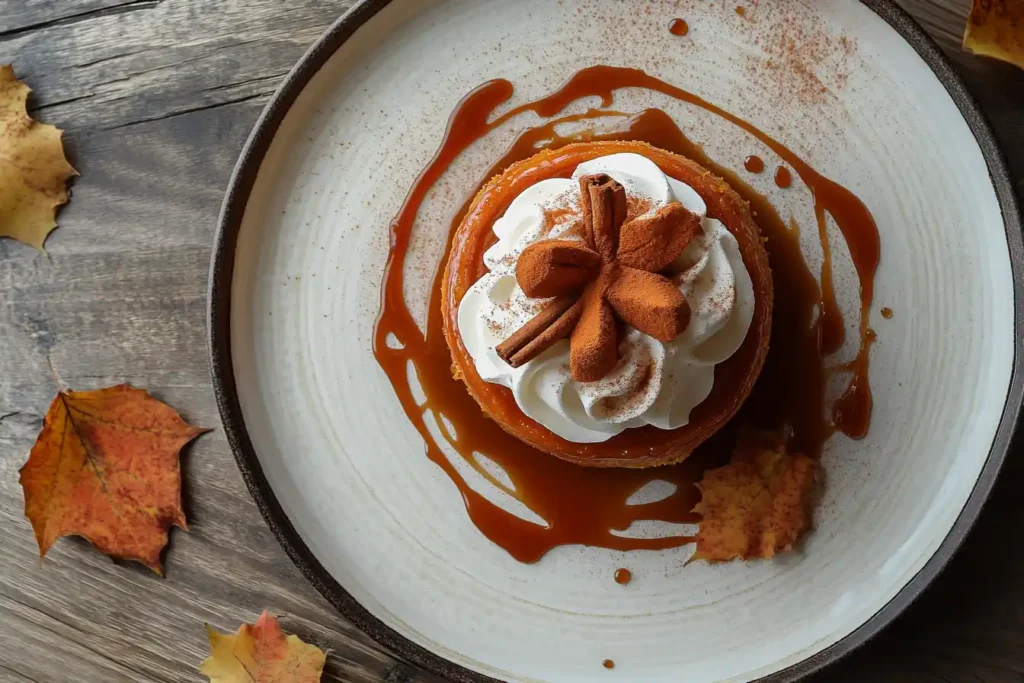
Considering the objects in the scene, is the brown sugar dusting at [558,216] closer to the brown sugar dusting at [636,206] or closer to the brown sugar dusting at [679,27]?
the brown sugar dusting at [636,206]

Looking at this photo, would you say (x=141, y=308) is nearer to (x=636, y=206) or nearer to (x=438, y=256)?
(x=438, y=256)

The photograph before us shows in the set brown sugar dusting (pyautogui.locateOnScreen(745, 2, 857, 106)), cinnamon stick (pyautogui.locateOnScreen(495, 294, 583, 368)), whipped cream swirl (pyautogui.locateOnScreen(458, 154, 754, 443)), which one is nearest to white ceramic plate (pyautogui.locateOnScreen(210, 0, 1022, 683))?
brown sugar dusting (pyautogui.locateOnScreen(745, 2, 857, 106))

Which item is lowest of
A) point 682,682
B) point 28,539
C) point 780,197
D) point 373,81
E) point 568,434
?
point 682,682

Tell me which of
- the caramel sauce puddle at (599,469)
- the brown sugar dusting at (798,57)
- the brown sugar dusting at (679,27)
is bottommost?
the caramel sauce puddle at (599,469)

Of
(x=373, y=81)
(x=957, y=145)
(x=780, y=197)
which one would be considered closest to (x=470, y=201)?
(x=373, y=81)

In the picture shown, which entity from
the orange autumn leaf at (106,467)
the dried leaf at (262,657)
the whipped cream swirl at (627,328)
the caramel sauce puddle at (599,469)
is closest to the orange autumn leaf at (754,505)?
the caramel sauce puddle at (599,469)

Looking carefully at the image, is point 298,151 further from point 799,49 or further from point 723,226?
point 799,49
